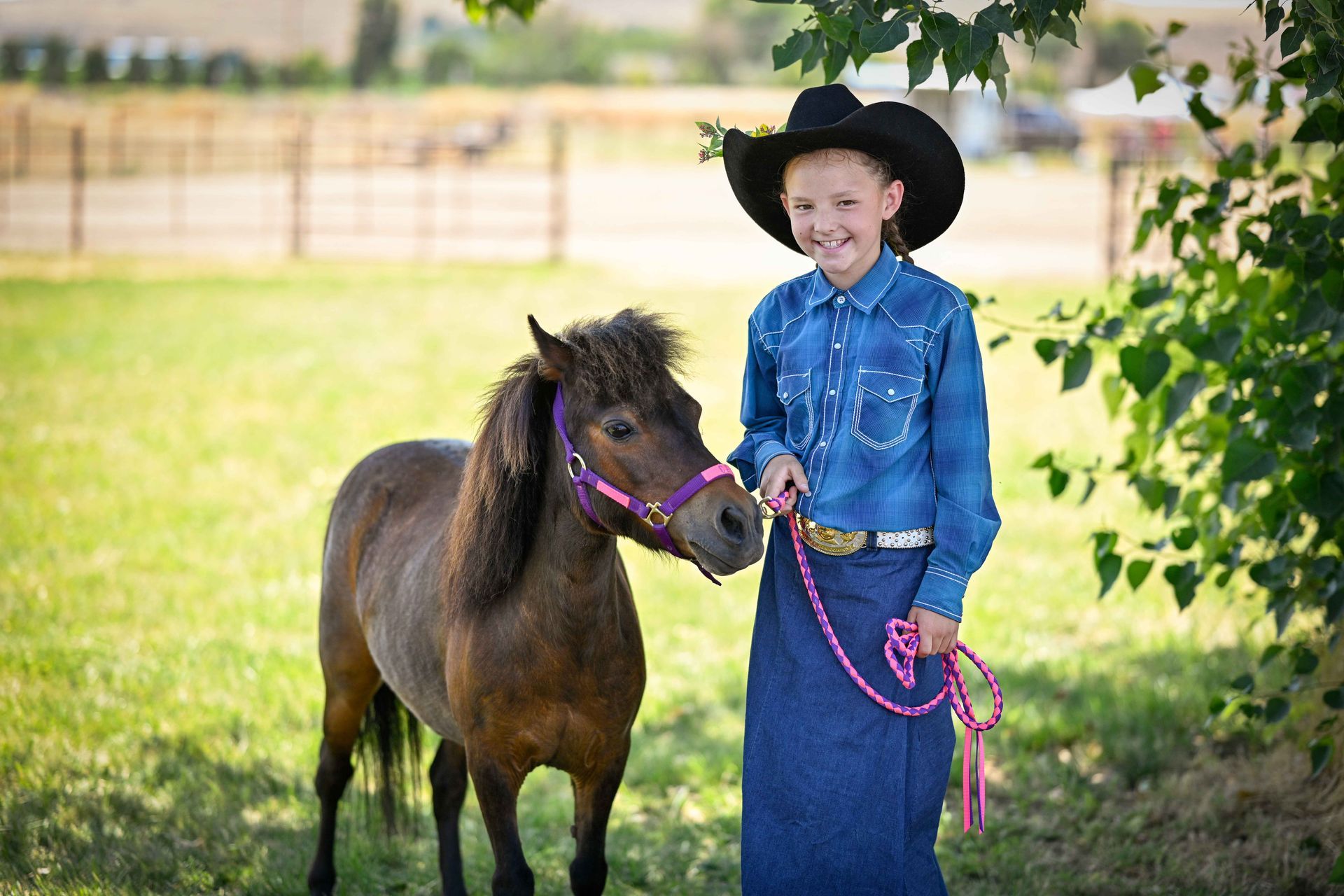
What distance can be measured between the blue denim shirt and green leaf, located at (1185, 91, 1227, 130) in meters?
1.84

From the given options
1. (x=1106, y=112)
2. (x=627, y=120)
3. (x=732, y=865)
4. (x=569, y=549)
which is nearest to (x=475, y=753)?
(x=569, y=549)

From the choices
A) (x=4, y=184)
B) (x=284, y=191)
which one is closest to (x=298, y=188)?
(x=284, y=191)

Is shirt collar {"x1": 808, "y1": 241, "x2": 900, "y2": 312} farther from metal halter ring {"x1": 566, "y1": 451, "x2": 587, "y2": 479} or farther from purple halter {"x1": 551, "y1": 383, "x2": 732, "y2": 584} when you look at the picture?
metal halter ring {"x1": 566, "y1": 451, "x2": 587, "y2": 479}

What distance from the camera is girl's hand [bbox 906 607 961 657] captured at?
8.46ft

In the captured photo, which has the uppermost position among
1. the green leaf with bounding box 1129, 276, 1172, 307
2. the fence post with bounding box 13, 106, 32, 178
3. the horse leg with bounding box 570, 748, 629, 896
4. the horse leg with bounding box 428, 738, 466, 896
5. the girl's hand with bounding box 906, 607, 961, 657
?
the fence post with bounding box 13, 106, 32, 178

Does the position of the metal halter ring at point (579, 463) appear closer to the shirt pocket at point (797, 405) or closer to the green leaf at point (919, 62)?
the shirt pocket at point (797, 405)

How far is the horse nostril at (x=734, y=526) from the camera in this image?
2574 mm

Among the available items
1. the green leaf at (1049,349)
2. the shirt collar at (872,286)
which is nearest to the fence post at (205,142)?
the green leaf at (1049,349)

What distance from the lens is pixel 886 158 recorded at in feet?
8.81

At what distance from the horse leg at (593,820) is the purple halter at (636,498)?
2.51ft

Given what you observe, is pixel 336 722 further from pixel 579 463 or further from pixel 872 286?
pixel 872 286

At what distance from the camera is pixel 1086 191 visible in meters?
33.6

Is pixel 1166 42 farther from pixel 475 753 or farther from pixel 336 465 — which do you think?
pixel 336 465

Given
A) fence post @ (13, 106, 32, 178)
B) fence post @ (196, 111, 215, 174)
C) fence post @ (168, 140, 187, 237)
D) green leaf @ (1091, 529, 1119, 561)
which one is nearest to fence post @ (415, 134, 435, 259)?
fence post @ (168, 140, 187, 237)
